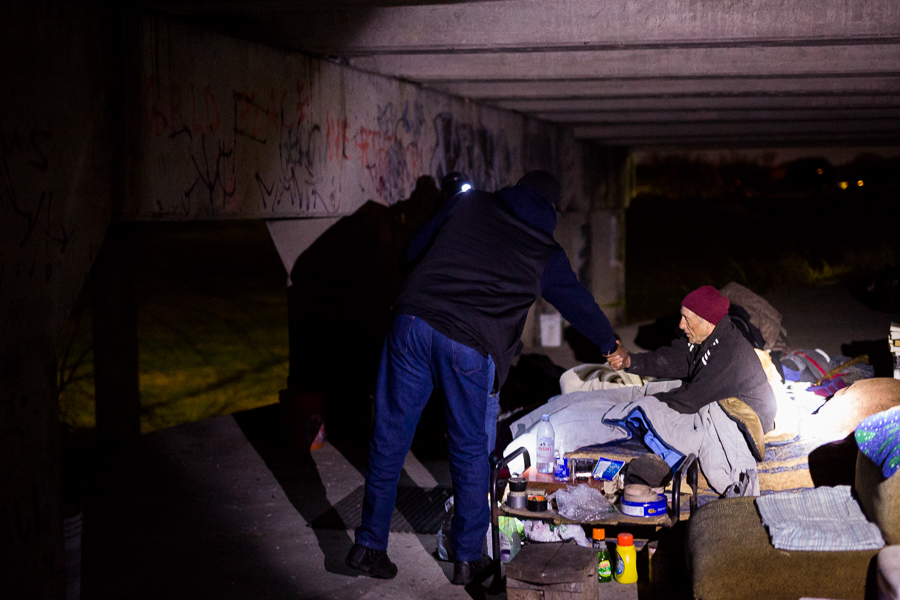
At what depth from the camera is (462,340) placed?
462 cm

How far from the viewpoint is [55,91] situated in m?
4.37

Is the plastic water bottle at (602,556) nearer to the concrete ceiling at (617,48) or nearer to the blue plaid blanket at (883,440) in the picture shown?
the blue plaid blanket at (883,440)

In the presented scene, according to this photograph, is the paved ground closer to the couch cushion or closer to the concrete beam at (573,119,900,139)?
the couch cushion

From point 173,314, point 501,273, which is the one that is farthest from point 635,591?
point 173,314

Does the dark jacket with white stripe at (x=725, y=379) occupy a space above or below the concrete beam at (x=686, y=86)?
Result: below

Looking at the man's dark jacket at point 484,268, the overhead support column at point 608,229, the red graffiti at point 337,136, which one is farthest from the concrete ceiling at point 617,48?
the overhead support column at point 608,229

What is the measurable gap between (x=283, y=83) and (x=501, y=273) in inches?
110

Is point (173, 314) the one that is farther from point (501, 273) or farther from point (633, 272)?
point (633, 272)

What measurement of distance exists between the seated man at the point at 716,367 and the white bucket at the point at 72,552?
3326 millimetres

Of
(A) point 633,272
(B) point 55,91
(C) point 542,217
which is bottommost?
(A) point 633,272

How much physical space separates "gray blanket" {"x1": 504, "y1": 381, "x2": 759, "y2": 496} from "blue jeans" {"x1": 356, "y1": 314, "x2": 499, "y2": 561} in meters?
0.76

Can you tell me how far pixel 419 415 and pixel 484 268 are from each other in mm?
814

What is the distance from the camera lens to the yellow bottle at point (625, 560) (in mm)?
4883

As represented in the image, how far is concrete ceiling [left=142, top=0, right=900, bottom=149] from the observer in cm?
621
